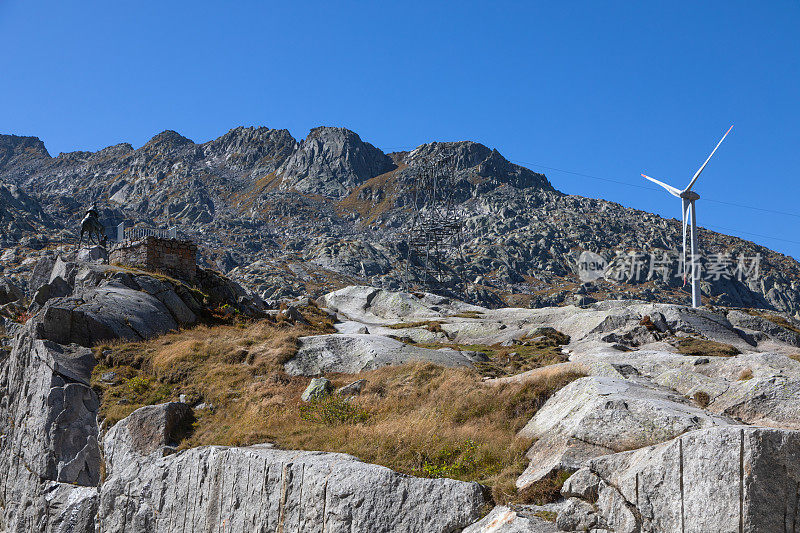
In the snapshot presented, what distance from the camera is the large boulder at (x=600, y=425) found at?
16.1 metres

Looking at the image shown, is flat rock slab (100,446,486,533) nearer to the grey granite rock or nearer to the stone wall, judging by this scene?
the grey granite rock

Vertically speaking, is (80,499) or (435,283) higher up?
(435,283)

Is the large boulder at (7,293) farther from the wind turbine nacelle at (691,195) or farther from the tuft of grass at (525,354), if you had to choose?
the wind turbine nacelle at (691,195)

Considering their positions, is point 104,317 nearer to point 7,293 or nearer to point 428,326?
point 7,293

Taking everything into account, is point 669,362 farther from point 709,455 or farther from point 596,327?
point 596,327

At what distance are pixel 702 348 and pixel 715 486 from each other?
29987 millimetres

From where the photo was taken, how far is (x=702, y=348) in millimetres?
38312

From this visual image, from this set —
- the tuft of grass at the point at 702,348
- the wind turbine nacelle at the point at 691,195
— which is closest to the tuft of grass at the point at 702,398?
the tuft of grass at the point at 702,348

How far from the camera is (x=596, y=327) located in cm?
5041

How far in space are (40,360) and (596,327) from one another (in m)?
41.5

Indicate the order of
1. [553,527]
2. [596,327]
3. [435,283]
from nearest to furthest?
1. [553,527]
2. [596,327]
3. [435,283]

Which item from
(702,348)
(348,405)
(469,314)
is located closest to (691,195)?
(469,314)

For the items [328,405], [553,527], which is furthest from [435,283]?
[553,527]

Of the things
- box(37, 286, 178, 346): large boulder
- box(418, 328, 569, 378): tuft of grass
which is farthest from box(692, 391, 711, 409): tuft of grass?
box(37, 286, 178, 346): large boulder
